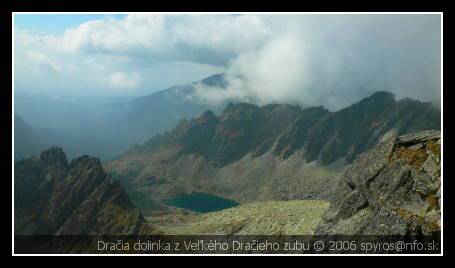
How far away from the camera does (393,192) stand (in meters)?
35.4

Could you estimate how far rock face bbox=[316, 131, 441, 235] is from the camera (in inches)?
1266

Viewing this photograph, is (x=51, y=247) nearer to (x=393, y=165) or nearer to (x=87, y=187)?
(x=87, y=187)
